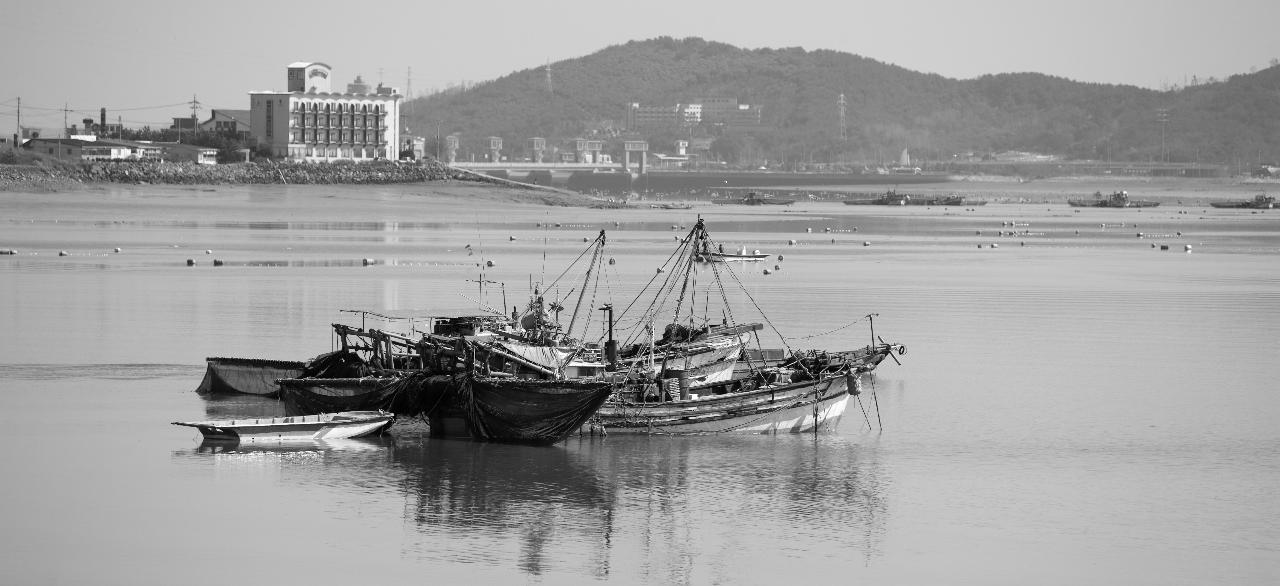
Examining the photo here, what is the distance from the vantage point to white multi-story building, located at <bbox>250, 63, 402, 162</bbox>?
136750 millimetres

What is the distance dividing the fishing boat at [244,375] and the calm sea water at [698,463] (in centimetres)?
66

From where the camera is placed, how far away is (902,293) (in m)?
53.8

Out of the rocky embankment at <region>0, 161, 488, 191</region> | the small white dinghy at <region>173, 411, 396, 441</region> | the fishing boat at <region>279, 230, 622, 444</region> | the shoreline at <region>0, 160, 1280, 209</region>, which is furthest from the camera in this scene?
the shoreline at <region>0, 160, 1280, 209</region>

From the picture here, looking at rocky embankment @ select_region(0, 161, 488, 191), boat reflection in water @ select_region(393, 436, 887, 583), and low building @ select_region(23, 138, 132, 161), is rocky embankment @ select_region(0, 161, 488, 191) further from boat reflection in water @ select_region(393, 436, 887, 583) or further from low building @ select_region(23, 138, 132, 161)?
boat reflection in water @ select_region(393, 436, 887, 583)

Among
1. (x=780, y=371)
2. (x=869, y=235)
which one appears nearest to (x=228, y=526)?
(x=780, y=371)

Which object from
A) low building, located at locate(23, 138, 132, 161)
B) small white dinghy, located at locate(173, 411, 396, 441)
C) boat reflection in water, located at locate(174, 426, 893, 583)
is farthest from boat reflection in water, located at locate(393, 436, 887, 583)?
low building, located at locate(23, 138, 132, 161)

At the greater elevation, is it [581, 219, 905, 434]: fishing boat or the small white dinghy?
[581, 219, 905, 434]: fishing boat

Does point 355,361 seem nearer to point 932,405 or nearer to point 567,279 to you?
point 932,405

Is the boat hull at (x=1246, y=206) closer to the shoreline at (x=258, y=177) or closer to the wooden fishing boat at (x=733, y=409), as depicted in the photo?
the shoreline at (x=258, y=177)

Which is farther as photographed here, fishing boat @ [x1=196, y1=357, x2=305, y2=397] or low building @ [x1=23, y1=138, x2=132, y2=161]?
low building @ [x1=23, y1=138, x2=132, y2=161]

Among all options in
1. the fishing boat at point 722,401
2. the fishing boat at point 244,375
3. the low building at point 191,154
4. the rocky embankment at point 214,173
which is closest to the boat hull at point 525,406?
the fishing boat at point 722,401

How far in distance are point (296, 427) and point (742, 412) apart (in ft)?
24.8

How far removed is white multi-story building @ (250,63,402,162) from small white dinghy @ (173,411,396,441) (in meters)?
109

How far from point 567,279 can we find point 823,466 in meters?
31.1
